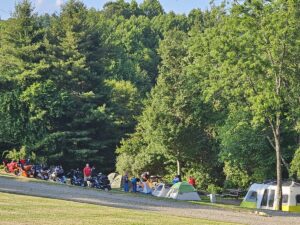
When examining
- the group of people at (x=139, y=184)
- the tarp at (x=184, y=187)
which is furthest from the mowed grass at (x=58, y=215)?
the group of people at (x=139, y=184)

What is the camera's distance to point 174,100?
45938mm

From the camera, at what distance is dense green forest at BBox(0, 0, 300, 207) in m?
33.2

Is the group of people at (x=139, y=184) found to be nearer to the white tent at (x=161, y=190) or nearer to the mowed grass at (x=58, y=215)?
the white tent at (x=161, y=190)

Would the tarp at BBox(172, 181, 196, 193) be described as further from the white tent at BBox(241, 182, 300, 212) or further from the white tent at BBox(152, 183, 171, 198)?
the white tent at BBox(241, 182, 300, 212)

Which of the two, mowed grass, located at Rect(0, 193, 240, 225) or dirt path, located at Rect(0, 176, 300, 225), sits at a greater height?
dirt path, located at Rect(0, 176, 300, 225)

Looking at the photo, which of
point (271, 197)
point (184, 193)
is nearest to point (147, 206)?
point (184, 193)

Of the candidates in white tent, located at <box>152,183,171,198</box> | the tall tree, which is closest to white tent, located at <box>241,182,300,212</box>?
the tall tree

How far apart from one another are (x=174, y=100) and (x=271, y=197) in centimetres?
1338

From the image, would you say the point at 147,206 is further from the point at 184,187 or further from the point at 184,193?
the point at 184,187

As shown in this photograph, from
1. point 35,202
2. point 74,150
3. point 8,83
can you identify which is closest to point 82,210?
point 35,202

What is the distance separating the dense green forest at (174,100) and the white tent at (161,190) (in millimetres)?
5265

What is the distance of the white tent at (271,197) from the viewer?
34.5 meters

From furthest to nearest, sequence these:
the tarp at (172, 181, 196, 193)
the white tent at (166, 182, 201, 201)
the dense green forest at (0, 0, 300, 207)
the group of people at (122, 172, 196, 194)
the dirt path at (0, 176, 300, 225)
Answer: the group of people at (122, 172, 196, 194) < the tarp at (172, 181, 196, 193) < the white tent at (166, 182, 201, 201) < the dense green forest at (0, 0, 300, 207) < the dirt path at (0, 176, 300, 225)

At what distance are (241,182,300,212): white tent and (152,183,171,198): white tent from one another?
5.03 metres
